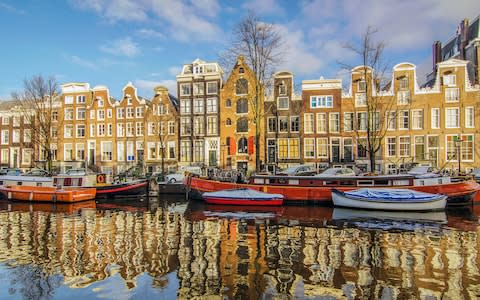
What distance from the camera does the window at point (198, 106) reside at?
50.8 m

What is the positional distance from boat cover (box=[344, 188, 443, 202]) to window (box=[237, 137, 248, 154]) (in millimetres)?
24679

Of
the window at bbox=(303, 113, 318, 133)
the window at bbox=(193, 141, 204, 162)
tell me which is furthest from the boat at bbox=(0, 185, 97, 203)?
the window at bbox=(303, 113, 318, 133)

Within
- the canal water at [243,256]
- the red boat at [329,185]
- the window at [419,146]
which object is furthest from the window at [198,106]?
the canal water at [243,256]

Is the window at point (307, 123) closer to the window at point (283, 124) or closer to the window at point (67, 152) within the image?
the window at point (283, 124)

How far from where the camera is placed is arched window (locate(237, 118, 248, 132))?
4841 centimetres

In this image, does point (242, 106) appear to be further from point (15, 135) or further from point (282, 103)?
point (15, 135)

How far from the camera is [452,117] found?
142ft

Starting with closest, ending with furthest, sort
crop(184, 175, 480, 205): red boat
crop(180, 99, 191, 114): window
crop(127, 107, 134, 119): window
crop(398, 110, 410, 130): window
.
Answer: crop(184, 175, 480, 205): red boat → crop(398, 110, 410, 130): window → crop(180, 99, 191, 114): window → crop(127, 107, 134, 119): window

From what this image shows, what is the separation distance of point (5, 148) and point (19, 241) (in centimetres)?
5672

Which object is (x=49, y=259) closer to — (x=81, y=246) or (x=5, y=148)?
(x=81, y=246)

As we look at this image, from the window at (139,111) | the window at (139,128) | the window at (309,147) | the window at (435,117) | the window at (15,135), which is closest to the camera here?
the window at (435,117)

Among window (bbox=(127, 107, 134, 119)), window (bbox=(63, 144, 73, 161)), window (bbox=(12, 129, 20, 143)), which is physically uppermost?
window (bbox=(127, 107, 134, 119))

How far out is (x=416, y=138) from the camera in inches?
1734

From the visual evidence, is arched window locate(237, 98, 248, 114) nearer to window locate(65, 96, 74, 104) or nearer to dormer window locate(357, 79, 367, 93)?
dormer window locate(357, 79, 367, 93)
